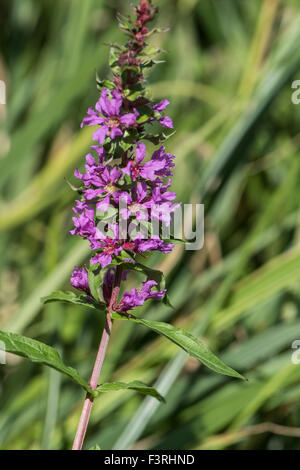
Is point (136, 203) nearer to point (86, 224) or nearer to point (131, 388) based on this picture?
point (86, 224)

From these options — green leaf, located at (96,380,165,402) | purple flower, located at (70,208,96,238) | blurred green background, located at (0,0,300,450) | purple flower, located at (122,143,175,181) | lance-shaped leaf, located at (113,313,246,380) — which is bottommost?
green leaf, located at (96,380,165,402)

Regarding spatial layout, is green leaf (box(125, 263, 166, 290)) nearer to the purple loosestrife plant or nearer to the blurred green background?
the purple loosestrife plant

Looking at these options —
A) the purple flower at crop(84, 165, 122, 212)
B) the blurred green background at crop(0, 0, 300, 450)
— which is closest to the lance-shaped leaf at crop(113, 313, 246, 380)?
the purple flower at crop(84, 165, 122, 212)

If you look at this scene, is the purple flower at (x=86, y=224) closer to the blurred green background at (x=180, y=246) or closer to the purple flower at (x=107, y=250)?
the purple flower at (x=107, y=250)

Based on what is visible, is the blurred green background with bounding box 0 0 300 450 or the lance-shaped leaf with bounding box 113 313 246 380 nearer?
the lance-shaped leaf with bounding box 113 313 246 380

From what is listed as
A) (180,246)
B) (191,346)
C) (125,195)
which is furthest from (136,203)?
(180,246)

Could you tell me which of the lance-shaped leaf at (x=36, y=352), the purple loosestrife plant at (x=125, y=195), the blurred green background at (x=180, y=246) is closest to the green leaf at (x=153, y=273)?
the purple loosestrife plant at (x=125, y=195)
